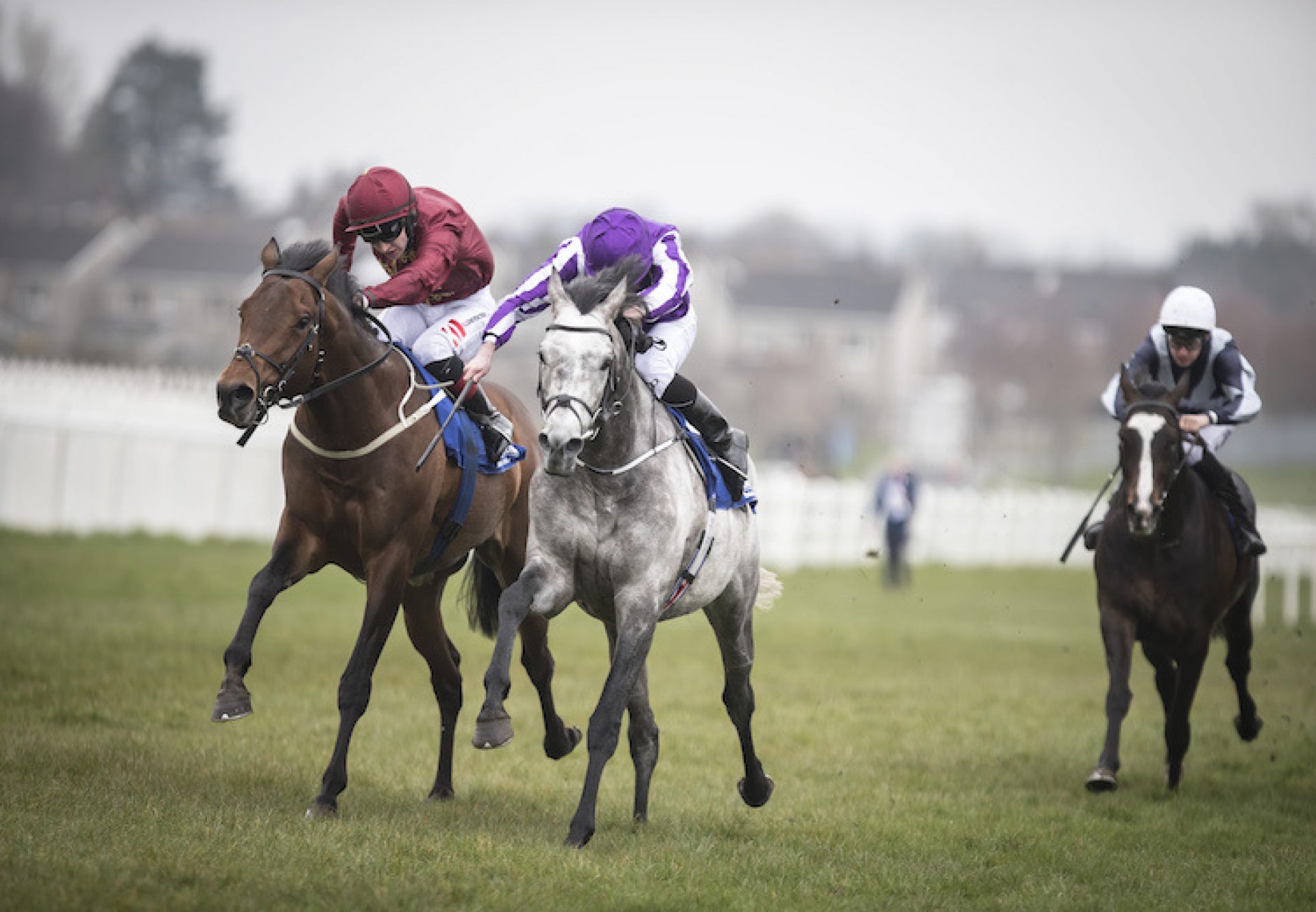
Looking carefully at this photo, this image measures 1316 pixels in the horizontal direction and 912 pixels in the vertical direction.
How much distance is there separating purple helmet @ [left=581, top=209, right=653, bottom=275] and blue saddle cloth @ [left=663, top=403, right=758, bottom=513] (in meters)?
0.80

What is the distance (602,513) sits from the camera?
261 inches

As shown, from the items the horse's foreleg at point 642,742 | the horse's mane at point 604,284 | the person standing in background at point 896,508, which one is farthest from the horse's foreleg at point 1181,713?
the person standing in background at point 896,508

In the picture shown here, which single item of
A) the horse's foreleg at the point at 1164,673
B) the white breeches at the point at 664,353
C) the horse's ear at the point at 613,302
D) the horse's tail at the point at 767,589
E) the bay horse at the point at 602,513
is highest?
the horse's ear at the point at 613,302

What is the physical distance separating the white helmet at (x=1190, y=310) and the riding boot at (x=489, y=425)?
401cm

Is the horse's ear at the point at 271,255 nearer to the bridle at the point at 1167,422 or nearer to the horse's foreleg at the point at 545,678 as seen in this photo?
the horse's foreleg at the point at 545,678

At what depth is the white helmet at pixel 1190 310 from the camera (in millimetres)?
9055

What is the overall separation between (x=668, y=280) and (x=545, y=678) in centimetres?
243

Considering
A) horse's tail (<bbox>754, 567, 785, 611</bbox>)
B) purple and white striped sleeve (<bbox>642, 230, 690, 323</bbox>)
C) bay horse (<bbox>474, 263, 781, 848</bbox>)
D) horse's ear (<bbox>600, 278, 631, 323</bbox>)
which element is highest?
purple and white striped sleeve (<bbox>642, 230, 690, 323</bbox>)

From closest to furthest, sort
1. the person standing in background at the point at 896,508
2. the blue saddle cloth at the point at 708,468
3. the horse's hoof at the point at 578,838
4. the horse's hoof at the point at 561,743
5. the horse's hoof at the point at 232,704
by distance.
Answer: the horse's hoof at the point at 578,838 → the horse's hoof at the point at 232,704 → the blue saddle cloth at the point at 708,468 → the horse's hoof at the point at 561,743 → the person standing in background at the point at 896,508

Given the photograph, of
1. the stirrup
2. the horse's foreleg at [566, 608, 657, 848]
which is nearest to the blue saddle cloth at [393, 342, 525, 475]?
the stirrup

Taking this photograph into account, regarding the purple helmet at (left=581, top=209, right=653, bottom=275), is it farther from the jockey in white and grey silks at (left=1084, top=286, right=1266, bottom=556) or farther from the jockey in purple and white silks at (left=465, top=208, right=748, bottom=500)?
the jockey in white and grey silks at (left=1084, top=286, right=1266, bottom=556)

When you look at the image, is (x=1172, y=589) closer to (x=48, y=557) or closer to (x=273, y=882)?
(x=273, y=882)

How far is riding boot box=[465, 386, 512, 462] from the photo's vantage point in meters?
8.12

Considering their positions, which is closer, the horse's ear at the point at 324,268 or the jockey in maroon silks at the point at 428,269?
the horse's ear at the point at 324,268
